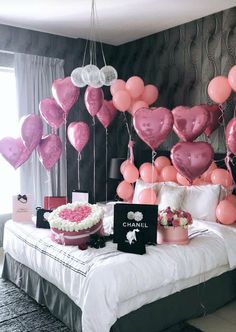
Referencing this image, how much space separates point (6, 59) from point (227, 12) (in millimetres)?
2604

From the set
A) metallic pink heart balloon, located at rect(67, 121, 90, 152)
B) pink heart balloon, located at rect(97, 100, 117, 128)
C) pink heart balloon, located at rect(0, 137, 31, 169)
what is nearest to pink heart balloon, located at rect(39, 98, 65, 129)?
metallic pink heart balloon, located at rect(67, 121, 90, 152)

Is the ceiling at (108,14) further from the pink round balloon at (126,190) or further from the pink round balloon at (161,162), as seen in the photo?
the pink round balloon at (126,190)

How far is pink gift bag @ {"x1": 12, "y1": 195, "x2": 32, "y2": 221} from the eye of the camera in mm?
3314

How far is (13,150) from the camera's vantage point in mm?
3305

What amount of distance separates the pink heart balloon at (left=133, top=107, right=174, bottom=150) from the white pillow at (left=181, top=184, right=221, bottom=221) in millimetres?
714

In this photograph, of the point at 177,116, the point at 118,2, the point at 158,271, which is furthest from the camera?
the point at 118,2

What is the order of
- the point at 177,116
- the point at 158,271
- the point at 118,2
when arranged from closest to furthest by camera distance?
the point at 158,271 → the point at 177,116 → the point at 118,2

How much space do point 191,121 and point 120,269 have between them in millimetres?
1334

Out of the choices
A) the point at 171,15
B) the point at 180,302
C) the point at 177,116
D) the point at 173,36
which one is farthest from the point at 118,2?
the point at 180,302

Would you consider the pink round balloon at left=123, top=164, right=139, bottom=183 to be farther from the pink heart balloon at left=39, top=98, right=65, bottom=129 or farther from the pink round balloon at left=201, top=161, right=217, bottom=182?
the pink heart balloon at left=39, top=98, right=65, bottom=129

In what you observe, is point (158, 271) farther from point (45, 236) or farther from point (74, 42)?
point (74, 42)

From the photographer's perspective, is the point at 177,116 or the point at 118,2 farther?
the point at 118,2

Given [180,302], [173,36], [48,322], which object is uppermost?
[173,36]

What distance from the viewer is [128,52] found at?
483cm
